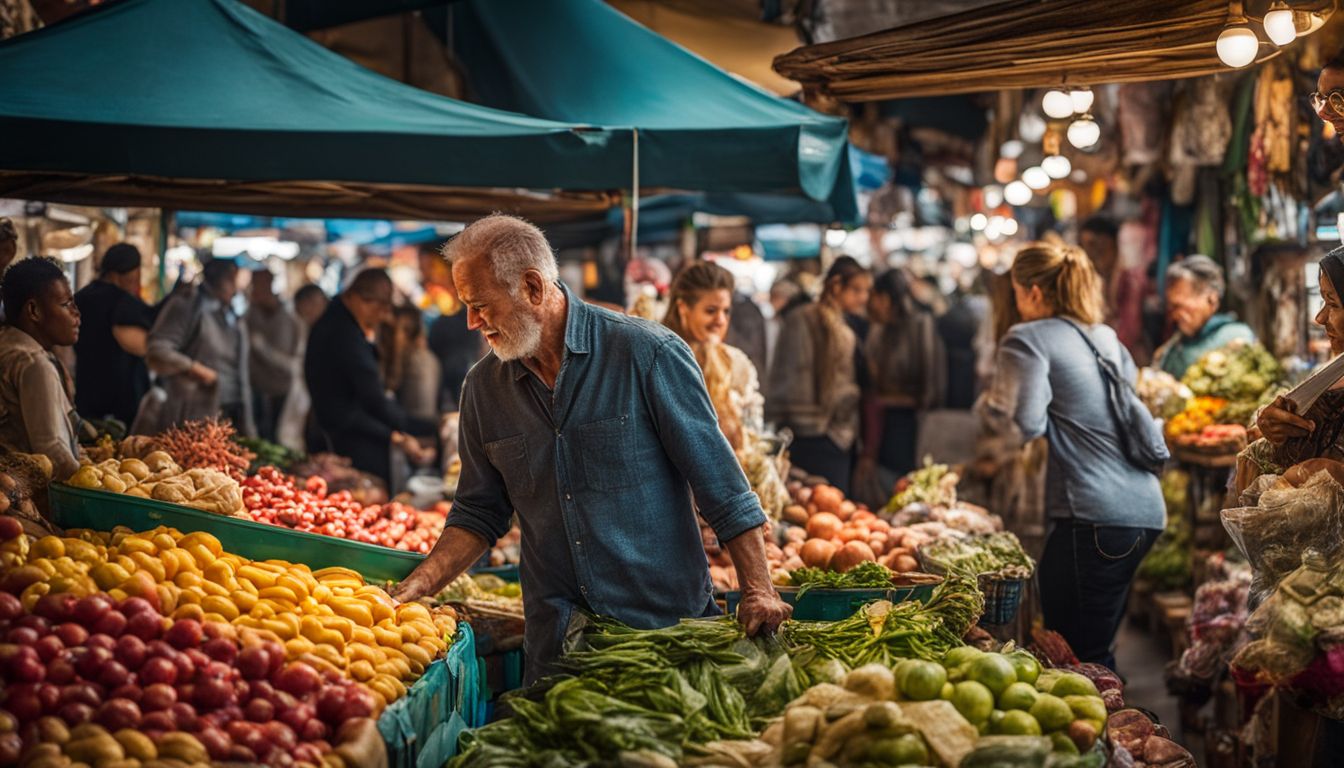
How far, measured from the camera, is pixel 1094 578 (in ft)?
19.2

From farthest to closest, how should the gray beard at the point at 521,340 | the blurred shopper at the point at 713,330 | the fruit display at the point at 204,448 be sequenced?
the blurred shopper at the point at 713,330, the fruit display at the point at 204,448, the gray beard at the point at 521,340

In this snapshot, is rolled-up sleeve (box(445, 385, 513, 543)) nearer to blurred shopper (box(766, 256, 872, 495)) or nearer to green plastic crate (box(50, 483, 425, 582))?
green plastic crate (box(50, 483, 425, 582))

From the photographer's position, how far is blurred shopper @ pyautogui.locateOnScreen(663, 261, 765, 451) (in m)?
6.33

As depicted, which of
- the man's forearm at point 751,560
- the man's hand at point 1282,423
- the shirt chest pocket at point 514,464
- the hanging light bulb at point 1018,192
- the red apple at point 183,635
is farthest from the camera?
the hanging light bulb at point 1018,192

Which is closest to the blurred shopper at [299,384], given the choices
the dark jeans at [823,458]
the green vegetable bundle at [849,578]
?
the dark jeans at [823,458]

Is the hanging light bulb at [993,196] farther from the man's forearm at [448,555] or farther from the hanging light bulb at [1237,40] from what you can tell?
the man's forearm at [448,555]

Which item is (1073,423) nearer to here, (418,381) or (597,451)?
(597,451)

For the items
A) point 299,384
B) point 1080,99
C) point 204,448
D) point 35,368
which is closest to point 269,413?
point 299,384

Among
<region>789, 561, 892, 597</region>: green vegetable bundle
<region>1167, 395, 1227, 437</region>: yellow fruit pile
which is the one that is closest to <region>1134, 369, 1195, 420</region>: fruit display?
<region>1167, 395, 1227, 437</region>: yellow fruit pile

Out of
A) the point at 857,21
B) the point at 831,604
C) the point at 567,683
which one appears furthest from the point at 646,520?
the point at 857,21

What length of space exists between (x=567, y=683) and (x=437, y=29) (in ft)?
19.9

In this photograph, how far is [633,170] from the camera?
573cm

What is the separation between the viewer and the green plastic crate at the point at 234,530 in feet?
14.4

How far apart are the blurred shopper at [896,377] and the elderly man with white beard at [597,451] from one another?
6983mm
